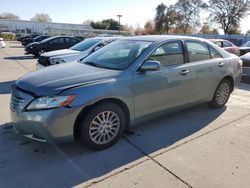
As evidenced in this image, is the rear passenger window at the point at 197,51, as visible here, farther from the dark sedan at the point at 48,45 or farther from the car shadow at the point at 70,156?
the dark sedan at the point at 48,45

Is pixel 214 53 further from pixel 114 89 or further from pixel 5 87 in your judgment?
pixel 5 87

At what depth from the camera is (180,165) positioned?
3.08 m

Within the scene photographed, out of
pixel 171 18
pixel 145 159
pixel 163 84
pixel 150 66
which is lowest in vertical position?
pixel 145 159

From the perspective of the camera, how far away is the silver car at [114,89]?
300cm

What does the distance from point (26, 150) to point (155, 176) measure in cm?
183

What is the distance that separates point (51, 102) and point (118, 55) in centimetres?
161

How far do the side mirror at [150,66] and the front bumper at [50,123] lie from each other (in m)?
1.17

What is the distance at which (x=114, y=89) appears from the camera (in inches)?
129

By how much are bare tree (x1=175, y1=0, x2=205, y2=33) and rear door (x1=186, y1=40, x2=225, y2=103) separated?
1803 inches

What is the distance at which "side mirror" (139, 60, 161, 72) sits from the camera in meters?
3.54

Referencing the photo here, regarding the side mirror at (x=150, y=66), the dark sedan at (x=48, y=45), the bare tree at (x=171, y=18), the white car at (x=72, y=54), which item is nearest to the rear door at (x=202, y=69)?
the side mirror at (x=150, y=66)

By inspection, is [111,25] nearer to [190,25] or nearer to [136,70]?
[190,25]

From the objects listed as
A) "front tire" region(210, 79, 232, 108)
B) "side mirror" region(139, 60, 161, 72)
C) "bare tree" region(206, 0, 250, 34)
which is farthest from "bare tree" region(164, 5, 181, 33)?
"side mirror" region(139, 60, 161, 72)

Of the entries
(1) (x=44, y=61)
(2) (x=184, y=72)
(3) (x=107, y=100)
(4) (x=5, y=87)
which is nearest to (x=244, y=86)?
(2) (x=184, y=72)
